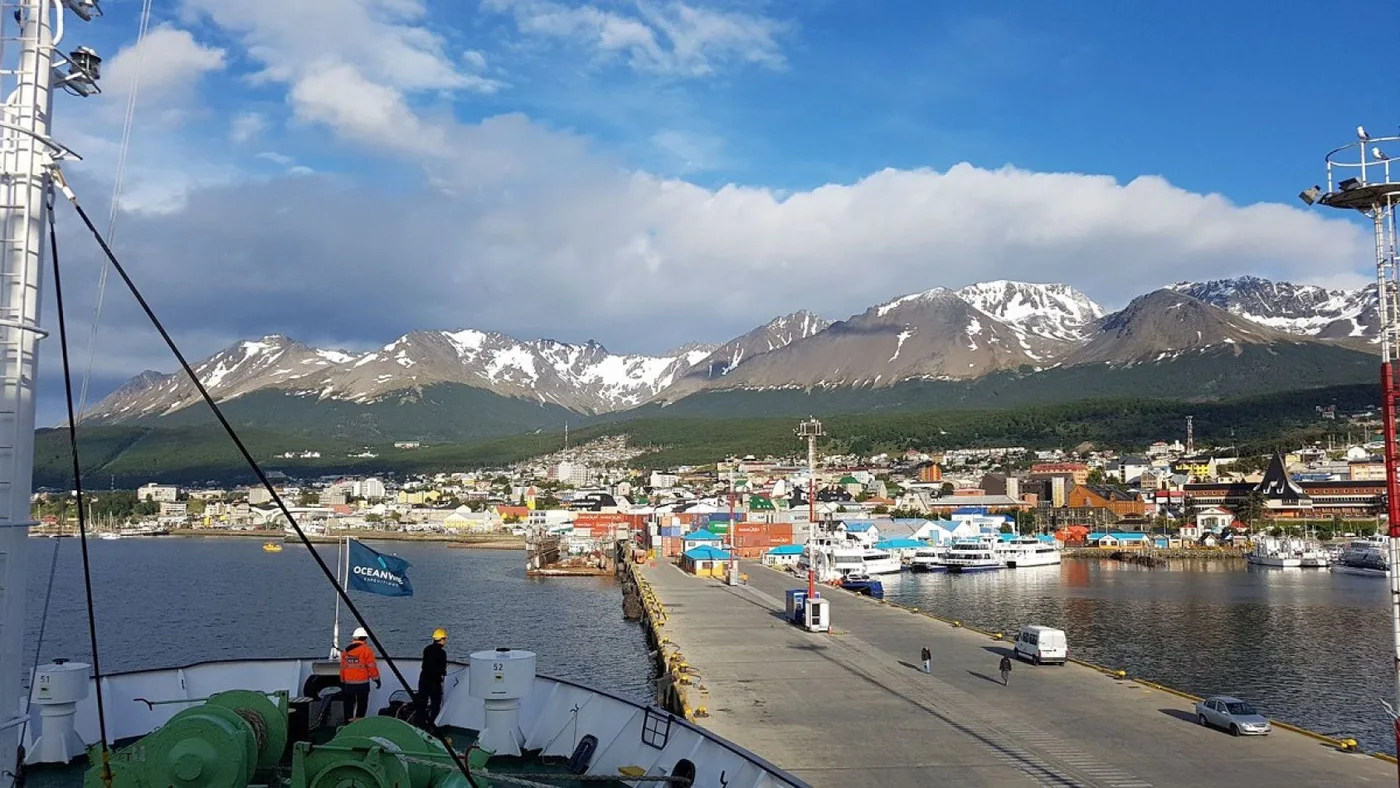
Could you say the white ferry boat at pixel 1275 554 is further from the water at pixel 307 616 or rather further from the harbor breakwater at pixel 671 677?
the harbor breakwater at pixel 671 677

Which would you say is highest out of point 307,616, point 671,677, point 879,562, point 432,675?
point 432,675

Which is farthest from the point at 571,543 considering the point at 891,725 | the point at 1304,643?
the point at 891,725

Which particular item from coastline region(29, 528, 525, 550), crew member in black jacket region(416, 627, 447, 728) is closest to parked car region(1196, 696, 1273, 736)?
crew member in black jacket region(416, 627, 447, 728)

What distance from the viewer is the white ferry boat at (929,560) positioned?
8925 centimetres

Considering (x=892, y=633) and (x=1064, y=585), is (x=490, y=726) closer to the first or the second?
(x=892, y=633)

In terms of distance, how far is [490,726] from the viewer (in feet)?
29.7

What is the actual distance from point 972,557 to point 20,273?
8930cm

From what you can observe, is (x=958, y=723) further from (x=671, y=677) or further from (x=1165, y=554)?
(x=1165, y=554)

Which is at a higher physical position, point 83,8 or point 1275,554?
point 83,8

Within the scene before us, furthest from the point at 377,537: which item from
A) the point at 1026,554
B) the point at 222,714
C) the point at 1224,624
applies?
the point at 222,714

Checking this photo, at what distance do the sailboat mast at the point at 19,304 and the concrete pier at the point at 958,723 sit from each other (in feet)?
43.8

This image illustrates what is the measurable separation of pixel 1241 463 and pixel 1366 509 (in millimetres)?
37687

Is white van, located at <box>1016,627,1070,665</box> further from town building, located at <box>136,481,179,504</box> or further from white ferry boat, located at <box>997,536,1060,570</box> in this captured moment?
town building, located at <box>136,481,179,504</box>

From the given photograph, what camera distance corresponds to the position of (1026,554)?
91375 millimetres
